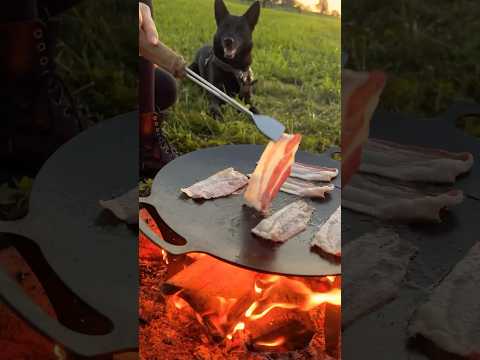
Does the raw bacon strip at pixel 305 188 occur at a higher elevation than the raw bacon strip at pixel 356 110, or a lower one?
lower

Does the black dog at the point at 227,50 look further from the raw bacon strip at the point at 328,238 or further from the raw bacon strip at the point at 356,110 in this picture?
the raw bacon strip at the point at 356,110

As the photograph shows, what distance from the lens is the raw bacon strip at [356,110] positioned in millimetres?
756

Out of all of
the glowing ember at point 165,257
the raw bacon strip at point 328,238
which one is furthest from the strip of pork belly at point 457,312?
the glowing ember at point 165,257

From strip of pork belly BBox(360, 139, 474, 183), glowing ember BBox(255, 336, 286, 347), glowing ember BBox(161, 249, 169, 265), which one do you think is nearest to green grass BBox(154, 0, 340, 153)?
glowing ember BBox(161, 249, 169, 265)

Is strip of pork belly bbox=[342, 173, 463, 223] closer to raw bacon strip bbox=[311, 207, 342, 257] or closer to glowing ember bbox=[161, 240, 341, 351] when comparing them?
raw bacon strip bbox=[311, 207, 342, 257]

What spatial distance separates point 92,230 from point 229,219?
806 mm

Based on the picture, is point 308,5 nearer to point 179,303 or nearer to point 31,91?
point 179,303

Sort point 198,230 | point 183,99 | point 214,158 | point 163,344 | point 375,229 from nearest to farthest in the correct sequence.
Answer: point 375,229
point 198,230
point 163,344
point 214,158
point 183,99

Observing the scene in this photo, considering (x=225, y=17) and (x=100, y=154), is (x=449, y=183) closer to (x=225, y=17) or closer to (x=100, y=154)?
(x=100, y=154)

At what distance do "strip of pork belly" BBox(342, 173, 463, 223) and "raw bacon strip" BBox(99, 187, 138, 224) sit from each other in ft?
0.99

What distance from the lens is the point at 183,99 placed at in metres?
3.79

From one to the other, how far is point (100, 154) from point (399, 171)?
0.44 m

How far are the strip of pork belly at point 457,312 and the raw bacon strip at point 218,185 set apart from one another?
0.95 m

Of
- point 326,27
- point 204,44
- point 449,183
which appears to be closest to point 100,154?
point 449,183
